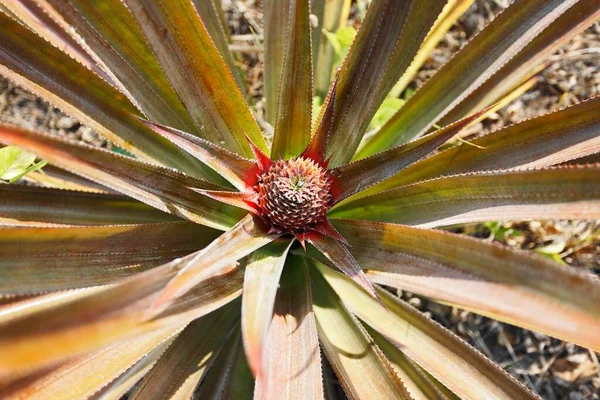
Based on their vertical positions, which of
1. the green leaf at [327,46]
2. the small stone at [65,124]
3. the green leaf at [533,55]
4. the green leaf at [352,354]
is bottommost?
the green leaf at [352,354]

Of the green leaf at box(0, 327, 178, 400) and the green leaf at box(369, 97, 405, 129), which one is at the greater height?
the green leaf at box(369, 97, 405, 129)

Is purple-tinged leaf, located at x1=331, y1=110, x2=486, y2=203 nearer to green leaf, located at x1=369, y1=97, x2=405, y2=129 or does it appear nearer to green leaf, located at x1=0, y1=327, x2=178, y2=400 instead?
green leaf, located at x1=0, y1=327, x2=178, y2=400

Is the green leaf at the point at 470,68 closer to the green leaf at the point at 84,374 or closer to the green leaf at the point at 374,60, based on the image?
the green leaf at the point at 374,60

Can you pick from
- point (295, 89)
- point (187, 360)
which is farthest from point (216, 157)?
point (187, 360)

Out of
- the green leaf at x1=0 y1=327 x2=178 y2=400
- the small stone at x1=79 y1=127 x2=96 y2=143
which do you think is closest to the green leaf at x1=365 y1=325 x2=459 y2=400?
the green leaf at x1=0 y1=327 x2=178 y2=400

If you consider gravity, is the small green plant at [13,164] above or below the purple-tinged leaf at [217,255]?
above

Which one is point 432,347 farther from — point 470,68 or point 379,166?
point 470,68

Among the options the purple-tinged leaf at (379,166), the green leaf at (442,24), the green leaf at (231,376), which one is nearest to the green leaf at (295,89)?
the purple-tinged leaf at (379,166)
